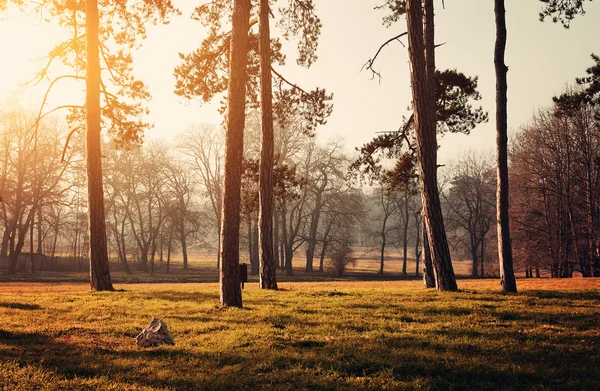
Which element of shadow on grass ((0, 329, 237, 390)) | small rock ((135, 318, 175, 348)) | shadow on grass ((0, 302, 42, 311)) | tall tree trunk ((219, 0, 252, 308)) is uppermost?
tall tree trunk ((219, 0, 252, 308))

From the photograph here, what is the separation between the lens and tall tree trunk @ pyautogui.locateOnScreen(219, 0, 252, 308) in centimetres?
1016

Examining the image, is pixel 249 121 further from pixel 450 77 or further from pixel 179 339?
pixel 179 339

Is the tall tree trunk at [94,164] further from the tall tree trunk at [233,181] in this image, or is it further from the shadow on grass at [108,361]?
the shadow on grass at [108,361]

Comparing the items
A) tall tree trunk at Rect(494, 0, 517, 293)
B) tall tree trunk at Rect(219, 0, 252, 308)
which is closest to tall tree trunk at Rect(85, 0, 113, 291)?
tall tree trunk at Rect(219, 0, 252, 308)

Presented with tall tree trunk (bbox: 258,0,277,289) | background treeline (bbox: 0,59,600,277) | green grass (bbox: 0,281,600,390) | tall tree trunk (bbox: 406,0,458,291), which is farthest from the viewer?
background treeline (bbox: 0,59,600,277)

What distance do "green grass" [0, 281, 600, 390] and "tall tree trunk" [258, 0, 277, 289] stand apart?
19.2 ft

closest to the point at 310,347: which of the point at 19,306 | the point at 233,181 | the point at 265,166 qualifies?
the point at 233,181

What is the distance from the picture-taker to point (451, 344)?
20.6 ft

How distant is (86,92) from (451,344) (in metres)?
14.4

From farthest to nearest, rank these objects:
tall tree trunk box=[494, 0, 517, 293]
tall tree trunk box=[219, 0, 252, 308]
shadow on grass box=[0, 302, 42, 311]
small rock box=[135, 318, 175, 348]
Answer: tall tree trunk box=[494, 0, 517, 293] → tall tree trunk box=[219, 0, 252, 308] → shadow on grass box=[0, 302, 42, 311] → small rock box=[135, 318, 175, 348]

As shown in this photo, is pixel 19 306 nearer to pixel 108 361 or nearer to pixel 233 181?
pixel 233 181

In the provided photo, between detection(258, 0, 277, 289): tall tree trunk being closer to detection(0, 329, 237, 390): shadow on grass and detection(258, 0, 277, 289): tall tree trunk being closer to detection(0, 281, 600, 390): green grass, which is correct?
detection(0, 281, 600, 390): green grass

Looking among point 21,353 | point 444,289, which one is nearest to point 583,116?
point 444,289

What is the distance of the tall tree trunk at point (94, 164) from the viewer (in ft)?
48.0
